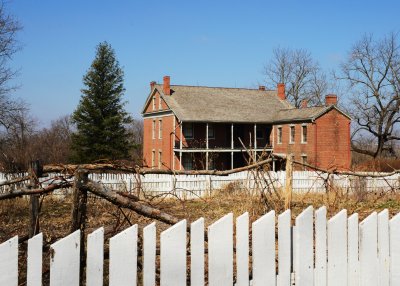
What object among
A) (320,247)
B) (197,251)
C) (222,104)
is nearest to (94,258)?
(197,251)

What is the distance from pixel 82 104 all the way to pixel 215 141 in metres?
13.9

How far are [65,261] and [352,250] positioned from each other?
7.26 feet

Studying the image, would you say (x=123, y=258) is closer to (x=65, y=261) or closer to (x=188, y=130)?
(x=65, y=261)

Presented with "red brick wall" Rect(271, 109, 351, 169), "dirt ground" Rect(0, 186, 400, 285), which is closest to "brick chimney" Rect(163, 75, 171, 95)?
"red brick wall" Rect(271, 109, 351, 169)

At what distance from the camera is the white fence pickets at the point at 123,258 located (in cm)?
248

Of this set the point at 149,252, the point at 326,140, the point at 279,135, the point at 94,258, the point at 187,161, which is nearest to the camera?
the point at 94,258

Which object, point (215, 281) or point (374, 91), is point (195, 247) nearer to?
point (215, 281)

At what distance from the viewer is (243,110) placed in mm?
39188

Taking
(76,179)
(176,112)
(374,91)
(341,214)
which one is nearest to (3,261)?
(76,179)

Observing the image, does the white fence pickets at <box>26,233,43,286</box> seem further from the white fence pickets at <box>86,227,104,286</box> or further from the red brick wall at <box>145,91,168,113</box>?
the red brick wall at <box>145,91,168,113</box>

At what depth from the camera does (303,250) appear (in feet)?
10.4

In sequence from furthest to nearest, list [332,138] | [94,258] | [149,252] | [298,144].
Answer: [298,144], [332,138], [149,252], [94,258]

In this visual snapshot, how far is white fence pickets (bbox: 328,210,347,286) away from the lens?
334cm

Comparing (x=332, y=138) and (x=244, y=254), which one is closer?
(x=244, y=254)
